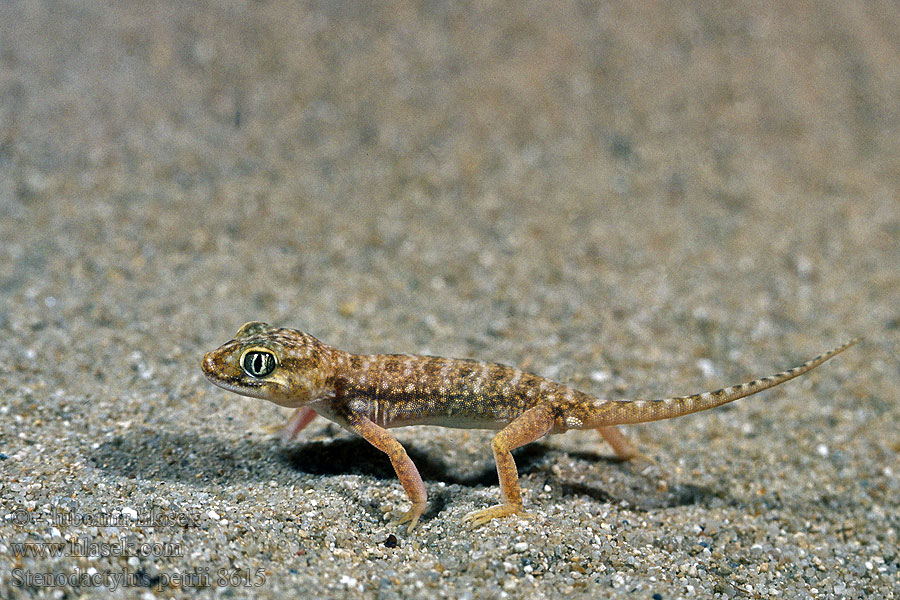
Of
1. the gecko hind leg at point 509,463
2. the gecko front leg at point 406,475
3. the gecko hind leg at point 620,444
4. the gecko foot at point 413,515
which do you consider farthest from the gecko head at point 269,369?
the gecko hind leg at point 620,444

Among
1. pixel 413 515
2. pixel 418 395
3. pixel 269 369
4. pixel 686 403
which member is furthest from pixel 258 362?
pixel 686 403

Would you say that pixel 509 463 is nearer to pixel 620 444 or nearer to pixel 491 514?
pixel 491 514

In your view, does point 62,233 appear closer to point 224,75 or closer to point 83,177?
point 83,177

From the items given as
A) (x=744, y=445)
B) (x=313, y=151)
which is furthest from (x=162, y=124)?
(x=744, y=445)

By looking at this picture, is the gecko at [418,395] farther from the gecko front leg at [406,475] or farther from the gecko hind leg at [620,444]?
the gecko hind leg at [620,444]

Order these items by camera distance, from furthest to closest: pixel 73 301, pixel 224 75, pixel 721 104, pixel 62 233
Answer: pixel 721 104 → pixel 224 75 → pixel 62 233 → pixel 73 301

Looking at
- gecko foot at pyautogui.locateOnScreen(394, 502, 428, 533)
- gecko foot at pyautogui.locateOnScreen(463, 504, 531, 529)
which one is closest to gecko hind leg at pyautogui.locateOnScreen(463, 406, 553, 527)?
gecko foot at pyautogui.locateOnScreen(463, 504, 531, 529)
